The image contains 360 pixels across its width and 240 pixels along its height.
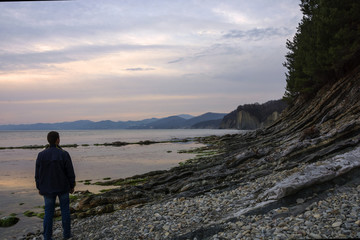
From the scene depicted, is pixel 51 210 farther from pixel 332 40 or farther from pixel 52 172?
pixel 332 40

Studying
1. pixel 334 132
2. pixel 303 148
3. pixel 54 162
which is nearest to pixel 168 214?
pixel 54 162

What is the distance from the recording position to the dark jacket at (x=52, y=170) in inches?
377

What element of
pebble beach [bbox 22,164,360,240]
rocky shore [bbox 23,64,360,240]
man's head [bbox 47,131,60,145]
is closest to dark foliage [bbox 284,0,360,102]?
rocky shore [bbox 23,64,360,240]

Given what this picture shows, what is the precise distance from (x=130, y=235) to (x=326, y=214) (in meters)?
6.91

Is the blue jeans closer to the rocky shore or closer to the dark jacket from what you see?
the dark jacket

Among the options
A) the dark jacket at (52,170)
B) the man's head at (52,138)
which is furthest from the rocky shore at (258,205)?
the man's head at (52,138)

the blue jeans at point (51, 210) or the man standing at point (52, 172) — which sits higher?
the man standing at point (52, 172)

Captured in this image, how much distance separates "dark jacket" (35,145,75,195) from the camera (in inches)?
377

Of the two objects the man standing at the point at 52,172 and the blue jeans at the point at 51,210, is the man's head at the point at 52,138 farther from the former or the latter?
the blue jeans at the point at 51,210

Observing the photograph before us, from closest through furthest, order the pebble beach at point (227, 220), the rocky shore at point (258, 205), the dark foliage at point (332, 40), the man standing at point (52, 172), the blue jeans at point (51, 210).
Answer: the pebble beach at point (227, 220) < the rocky shore at point (258, 205) < the man standing at point (52, 172) < the blue jeans at point (51, 210) < the dark foliage at point (332, 40)

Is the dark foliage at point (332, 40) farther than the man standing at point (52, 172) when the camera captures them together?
Yes

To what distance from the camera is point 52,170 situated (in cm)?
958

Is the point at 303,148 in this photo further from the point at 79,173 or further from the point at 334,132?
the point at 79,173

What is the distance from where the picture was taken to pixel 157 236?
9.54 metres
